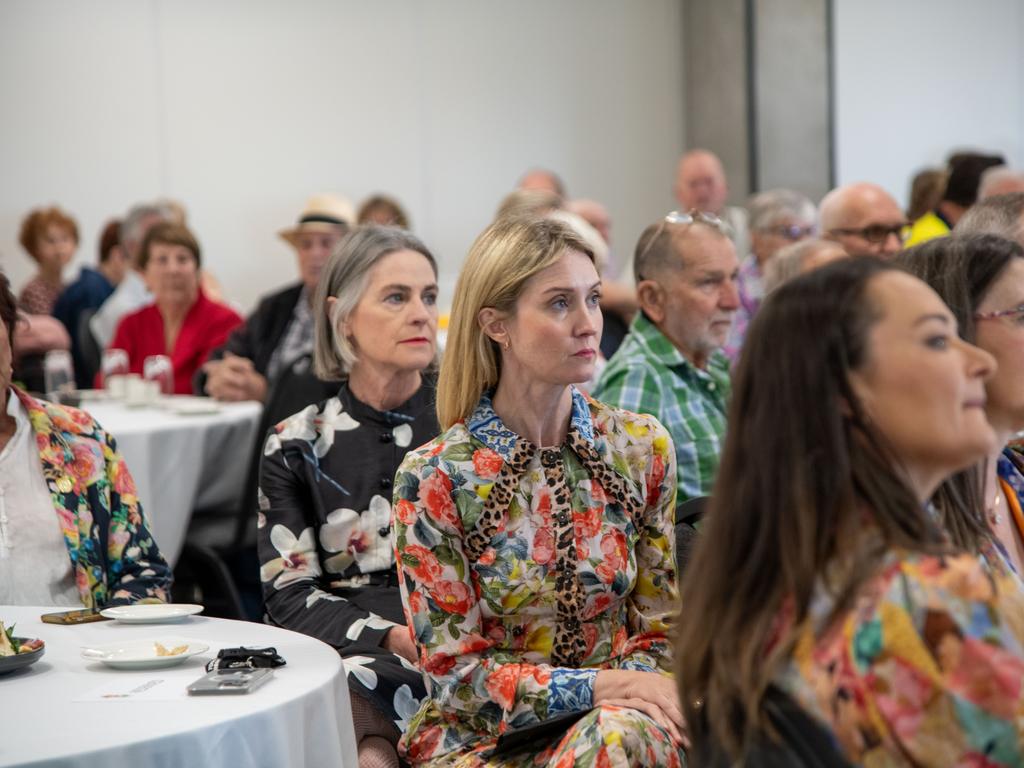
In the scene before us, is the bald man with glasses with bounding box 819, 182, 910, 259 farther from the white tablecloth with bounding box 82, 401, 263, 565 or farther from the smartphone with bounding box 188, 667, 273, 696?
the smartphone with bounding box 188, 667, 273, 696

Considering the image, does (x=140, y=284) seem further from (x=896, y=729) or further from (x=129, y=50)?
(x=896, y=729)

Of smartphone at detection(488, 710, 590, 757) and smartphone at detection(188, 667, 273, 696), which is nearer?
smartphone at detection(188, 667, 273, 696)

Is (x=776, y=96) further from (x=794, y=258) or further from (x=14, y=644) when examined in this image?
(x=14, y=644)

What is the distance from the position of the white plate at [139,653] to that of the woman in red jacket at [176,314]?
4123 mm

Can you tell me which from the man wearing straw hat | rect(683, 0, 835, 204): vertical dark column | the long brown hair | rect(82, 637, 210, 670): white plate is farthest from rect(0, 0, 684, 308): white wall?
the long brown hair

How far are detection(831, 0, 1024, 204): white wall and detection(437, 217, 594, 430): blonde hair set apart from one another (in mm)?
6900

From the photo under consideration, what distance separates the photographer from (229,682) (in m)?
1.87

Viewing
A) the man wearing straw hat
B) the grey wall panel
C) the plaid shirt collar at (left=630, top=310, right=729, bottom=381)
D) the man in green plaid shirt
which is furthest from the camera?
the grey wall panel

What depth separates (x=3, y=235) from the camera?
9.20 metres

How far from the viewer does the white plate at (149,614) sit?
228 cm

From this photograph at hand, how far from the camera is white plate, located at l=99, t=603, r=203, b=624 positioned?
2.28 meters

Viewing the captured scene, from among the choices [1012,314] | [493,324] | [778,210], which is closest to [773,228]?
[778,210]

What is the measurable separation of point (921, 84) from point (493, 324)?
24.6 ft

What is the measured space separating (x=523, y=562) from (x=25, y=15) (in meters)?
8.27
